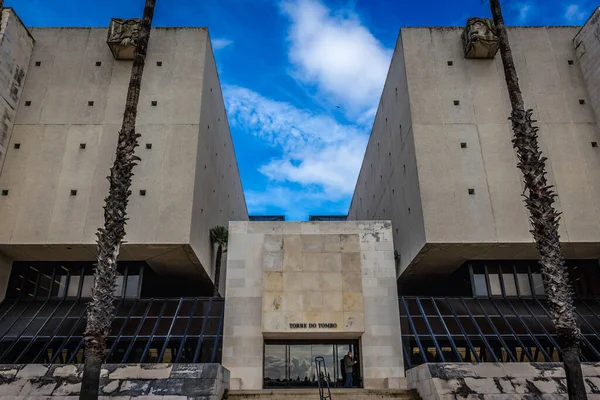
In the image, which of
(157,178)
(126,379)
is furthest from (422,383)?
(157,178)

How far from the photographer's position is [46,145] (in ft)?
82.0

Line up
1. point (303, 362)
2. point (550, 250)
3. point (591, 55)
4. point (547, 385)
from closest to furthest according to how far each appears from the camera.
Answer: point (550, 250) → point (547, 385) → point (303, 362) → point (591, 55)

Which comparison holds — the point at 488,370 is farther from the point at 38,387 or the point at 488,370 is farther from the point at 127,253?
the point at 127,253

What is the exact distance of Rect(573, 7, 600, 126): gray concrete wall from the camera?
1009 inches

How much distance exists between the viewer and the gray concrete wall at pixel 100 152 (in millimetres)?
23250

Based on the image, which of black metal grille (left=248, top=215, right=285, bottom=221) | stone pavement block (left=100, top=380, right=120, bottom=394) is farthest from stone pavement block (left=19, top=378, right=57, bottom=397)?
black metal grille (left=248, top=215, right=285, bottom=221)

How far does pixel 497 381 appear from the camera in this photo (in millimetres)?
15898

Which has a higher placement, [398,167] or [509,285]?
[398,167]

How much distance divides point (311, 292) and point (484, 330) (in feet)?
27.0

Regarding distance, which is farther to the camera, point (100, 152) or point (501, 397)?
point (100, 152)

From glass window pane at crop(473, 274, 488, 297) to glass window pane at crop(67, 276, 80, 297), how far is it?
69.8 feet

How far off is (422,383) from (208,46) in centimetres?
2215

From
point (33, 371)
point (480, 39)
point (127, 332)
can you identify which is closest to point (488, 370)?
point (127, 332)

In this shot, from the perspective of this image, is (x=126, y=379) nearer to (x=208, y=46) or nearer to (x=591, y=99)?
(x=208, y=46)
